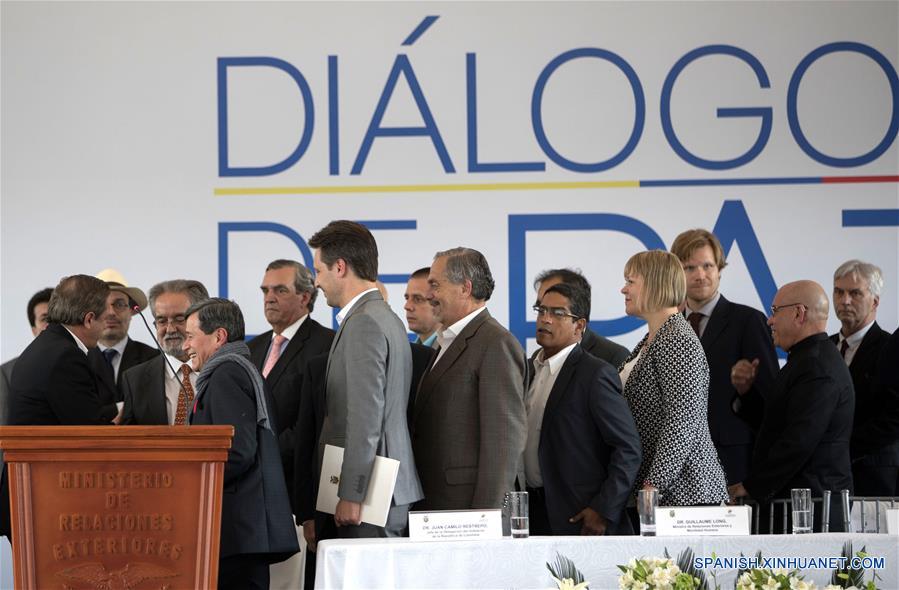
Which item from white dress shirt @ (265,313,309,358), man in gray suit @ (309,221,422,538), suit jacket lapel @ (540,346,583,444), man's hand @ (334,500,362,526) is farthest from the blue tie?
suit jacket lapel @ (540,346,583,444)

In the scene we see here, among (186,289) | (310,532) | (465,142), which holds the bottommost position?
(310,532)

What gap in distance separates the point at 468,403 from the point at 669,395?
2.13 ft

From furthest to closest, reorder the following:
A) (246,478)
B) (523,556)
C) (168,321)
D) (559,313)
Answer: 1. (168,321)
2. (559,313)
3. (246,478)
4. (523,556)

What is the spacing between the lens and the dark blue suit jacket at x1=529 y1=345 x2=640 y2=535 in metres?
3.74

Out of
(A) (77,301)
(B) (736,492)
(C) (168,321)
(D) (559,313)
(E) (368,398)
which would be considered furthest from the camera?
(C) (168,321)

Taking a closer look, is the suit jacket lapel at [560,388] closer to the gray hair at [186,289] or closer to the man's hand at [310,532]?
the man's hand at [310,532]

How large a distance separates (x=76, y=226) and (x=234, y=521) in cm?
317

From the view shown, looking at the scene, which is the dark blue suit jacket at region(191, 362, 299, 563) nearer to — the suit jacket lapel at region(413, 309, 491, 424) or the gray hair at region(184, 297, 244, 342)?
the gray hair at region(184, 297, 244, 342)

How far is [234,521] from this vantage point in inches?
134

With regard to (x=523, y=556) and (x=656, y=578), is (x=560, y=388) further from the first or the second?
(x=656, y=578)

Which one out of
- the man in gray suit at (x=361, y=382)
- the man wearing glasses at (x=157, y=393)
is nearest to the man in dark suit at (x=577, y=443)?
the man in gray suit at (x=361, y=382)

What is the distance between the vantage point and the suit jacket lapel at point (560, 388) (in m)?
3.87

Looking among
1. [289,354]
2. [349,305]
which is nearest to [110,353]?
[289,354]

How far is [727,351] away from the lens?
15.1 feet
